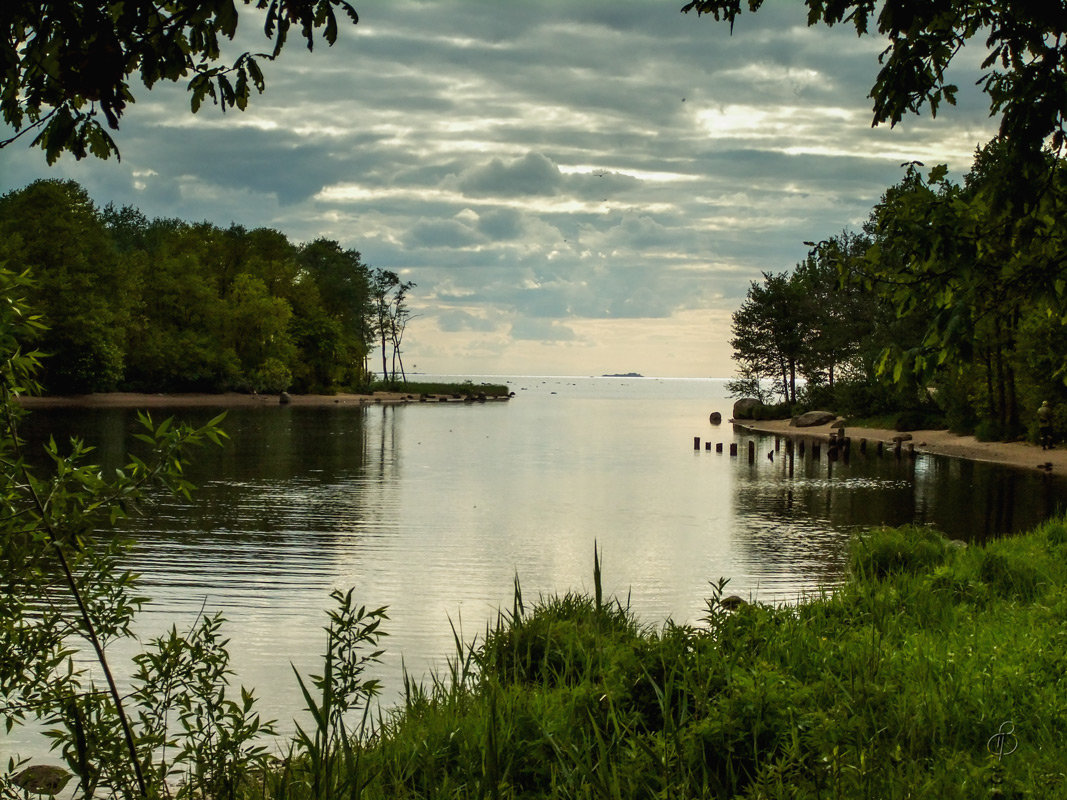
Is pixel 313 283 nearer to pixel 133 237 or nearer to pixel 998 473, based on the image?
pixel 133 237

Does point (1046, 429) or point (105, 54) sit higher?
point (105, 54)

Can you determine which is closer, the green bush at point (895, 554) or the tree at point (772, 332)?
the green bush at point (895, 554)

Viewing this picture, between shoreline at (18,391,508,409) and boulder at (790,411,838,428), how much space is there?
4078 cm

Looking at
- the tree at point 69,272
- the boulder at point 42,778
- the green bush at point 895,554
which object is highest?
the tree at point 69,272

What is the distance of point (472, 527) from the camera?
69.8 feet

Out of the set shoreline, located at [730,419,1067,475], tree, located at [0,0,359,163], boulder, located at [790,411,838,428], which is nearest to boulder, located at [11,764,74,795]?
tree, located at [0,0,359,163]

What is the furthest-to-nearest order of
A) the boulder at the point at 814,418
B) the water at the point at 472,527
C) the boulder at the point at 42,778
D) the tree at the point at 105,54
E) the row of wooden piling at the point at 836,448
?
the boulder at the point at 814,418 → the row of wooden piling at the point at 836,448 → the water at the point at 472,527 → the boulder at the point at 42,778 → the tree at the point at 105,54

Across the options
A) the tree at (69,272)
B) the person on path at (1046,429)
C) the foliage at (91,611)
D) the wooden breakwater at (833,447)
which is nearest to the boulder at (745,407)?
the wooden breakwater at (833,447)

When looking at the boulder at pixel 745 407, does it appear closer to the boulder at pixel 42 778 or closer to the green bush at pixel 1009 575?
the green bush at pixel 1009 575

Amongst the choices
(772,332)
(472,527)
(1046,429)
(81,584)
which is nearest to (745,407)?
(772,332)

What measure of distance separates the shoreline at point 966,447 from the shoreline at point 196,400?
42.3m

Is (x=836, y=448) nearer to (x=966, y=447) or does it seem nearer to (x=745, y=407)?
(x=966, y=447)

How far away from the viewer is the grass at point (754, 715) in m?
4.27

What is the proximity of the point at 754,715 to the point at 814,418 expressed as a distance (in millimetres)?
55138
